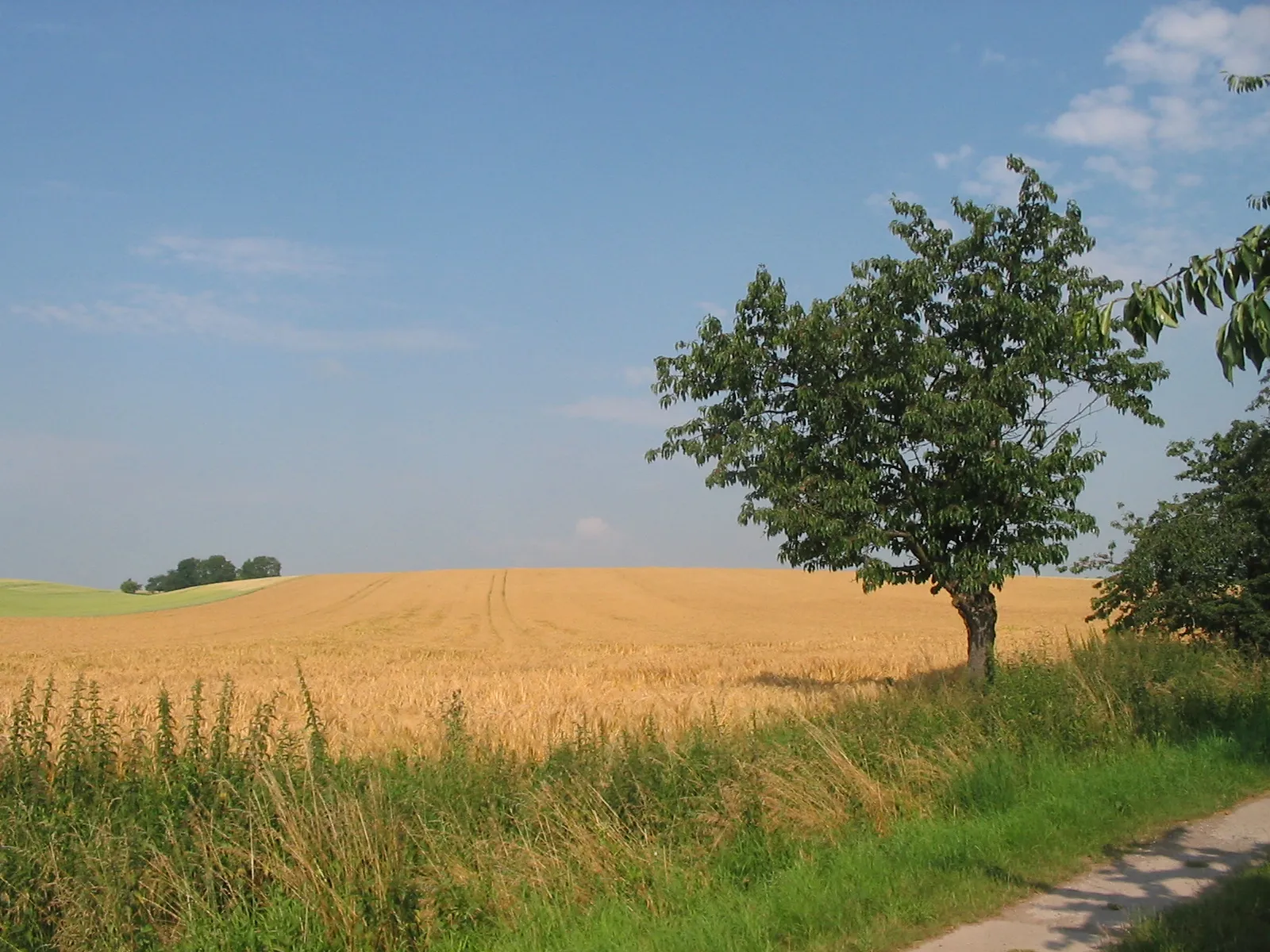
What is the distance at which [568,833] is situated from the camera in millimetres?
8070

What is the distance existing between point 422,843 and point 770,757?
3.18 m

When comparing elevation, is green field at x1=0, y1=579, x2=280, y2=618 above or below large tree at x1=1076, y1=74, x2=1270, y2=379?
below

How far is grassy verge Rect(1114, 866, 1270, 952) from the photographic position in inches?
219

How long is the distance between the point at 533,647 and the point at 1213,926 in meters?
31.2

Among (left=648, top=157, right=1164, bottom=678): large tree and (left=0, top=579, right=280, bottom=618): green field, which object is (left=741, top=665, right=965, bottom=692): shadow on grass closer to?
(left=648, top=157, right=1164, bottom=678): large tree

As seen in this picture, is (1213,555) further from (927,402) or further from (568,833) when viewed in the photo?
(568,833)

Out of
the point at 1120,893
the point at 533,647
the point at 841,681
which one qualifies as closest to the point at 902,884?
the point at 1120,893

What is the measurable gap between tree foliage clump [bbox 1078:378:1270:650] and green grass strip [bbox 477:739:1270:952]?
9.18 m

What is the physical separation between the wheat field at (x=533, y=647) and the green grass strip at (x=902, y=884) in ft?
14.4

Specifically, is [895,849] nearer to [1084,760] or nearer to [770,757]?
[770,757]

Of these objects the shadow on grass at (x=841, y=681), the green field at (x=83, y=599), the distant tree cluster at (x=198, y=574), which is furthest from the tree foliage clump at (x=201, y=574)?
the shadow on grass at (x=841, y=681)

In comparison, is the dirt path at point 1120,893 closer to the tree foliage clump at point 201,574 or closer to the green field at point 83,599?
the green field at point 83,599

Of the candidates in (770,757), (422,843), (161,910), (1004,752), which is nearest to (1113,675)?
(1004,752)

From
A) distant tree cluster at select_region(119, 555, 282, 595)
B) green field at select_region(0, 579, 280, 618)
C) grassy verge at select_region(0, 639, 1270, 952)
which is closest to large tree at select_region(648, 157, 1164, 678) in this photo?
grassy verge at select_region(0, 639, 1270, 952)
